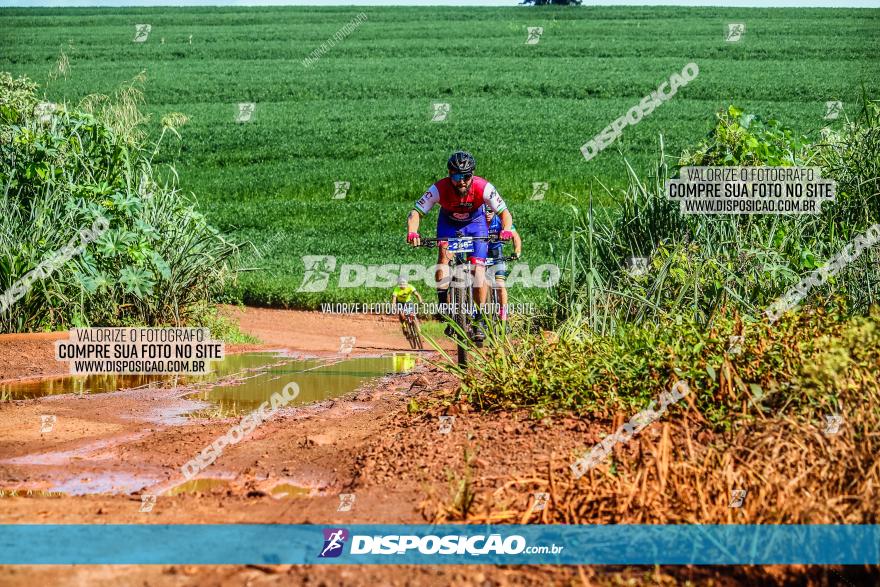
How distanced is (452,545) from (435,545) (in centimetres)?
7

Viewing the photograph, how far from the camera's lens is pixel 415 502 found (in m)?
4.93

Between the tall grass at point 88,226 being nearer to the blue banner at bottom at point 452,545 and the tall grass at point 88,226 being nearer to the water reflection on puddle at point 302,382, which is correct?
the water reflection on puddle at point 302,382

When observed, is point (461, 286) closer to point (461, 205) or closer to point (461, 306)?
point (461, 306)

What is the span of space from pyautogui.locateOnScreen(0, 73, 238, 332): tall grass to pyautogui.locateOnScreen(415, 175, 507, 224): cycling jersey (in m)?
3.13

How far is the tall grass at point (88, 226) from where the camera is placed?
420 inches

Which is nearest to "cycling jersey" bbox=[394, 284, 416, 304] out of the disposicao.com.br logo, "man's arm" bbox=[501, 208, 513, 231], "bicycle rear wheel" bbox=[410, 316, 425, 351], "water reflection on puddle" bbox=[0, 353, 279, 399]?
"bicycle rear wheel" bbox=[410, 316, 425, 351]

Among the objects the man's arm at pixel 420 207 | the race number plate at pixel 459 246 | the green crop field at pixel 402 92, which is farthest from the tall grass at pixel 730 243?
the green crop field at pixel 402 92

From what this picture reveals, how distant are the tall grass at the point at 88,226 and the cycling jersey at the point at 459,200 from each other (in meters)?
3.13

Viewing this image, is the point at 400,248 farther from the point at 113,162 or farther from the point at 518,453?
the point at 518,453

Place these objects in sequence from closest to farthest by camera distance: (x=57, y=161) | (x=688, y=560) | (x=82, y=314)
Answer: (x=688, y=560)
(x=82, y=314)
(x=57, y=161)

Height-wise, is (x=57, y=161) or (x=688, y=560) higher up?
(x=57, y=161)

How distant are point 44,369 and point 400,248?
972 centimetres

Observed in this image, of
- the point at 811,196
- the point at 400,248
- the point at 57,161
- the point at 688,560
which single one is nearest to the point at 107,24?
the point at 400,248

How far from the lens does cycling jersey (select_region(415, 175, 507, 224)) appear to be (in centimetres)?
977
